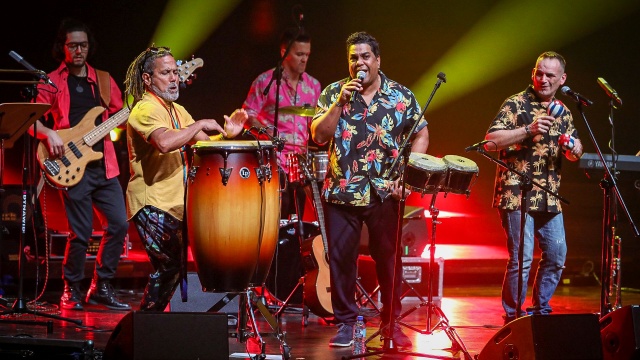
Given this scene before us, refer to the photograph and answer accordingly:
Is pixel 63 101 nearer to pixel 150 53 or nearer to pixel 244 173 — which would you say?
pixel 150 53

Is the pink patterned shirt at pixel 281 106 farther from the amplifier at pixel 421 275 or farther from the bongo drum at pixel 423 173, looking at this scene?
the bongo drum at pixel 423 173

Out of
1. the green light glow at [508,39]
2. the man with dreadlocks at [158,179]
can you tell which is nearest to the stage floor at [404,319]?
the man with dreadlocks at [158,179]

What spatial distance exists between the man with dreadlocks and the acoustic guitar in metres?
1.42

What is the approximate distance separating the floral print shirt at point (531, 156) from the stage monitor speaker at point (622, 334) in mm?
1736

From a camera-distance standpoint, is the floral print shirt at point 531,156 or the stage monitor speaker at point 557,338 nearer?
the stage monitor speaker at point 557,338

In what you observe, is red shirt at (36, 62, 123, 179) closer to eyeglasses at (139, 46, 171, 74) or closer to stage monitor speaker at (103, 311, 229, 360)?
eyeglasses at (139, 46, 171, 74)

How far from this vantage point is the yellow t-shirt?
540 cm

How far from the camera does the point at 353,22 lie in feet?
32.7

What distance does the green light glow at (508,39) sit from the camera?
10.3 meters

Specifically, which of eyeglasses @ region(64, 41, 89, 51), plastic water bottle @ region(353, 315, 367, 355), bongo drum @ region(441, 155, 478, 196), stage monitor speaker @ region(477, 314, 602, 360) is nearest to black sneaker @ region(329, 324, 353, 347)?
plastic water bottle @ region(353, 315, 367, 355)

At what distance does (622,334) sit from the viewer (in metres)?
4.75

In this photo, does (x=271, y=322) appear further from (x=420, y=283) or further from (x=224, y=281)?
(x=420, y=283)

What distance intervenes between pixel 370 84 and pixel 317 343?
1823 millimetres

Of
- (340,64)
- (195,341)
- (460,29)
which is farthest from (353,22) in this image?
(195,341)
